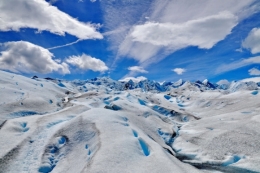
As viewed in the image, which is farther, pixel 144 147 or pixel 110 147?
pixel 144 147

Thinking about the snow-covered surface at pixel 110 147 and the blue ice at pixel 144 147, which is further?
the blue ice at pixel 144 147

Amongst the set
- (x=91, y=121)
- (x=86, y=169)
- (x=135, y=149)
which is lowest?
(x=86, y=169)

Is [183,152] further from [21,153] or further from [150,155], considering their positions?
[21,153]

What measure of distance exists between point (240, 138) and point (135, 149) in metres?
8.56

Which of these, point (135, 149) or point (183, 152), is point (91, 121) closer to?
point (135, 149)

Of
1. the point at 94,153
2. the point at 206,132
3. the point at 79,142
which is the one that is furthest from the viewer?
the point at 206,132

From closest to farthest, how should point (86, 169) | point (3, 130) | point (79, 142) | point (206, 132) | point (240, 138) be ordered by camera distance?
point (86, 169)
point (79, 142)
point (3, 130)
point (240, 138)
point (206, 132)

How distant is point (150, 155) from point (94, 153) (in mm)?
3047

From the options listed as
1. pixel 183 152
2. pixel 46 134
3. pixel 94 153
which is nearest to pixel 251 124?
pixel 183 152

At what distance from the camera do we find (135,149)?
438 inches

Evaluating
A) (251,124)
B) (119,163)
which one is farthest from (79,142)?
(251,124)

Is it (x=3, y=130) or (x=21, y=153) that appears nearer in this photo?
(x=21, y=153)

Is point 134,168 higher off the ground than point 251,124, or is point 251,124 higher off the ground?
point 251,124

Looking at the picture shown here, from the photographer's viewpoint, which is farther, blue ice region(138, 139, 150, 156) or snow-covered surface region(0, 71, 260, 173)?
blue ice region(138, 139, 150, 156)
